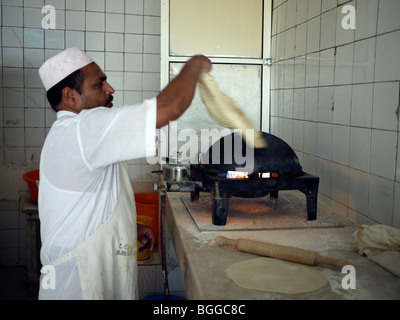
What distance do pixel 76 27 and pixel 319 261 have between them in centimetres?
338

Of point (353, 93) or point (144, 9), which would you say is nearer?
point (353, 93)

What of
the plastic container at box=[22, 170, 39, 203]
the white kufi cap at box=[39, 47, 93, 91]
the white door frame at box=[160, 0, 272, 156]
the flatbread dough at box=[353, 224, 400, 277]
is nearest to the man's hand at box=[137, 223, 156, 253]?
the white kufi cap at box=[39, 47, 93, 91]

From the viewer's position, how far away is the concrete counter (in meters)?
1.30

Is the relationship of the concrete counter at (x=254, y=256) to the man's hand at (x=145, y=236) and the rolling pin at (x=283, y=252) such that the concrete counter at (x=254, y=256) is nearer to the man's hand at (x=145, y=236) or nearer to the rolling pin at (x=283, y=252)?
the rolling pin at (x=283, y=252)

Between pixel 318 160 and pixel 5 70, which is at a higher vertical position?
pixel 5 70

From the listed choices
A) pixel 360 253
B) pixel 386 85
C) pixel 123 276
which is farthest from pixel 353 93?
pixel 123 276

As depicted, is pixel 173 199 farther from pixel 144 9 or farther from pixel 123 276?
pixel 144 9

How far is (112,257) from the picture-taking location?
1708 mm

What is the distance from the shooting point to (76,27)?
395 centimetres

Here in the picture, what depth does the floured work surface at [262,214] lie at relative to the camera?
1.99 metres

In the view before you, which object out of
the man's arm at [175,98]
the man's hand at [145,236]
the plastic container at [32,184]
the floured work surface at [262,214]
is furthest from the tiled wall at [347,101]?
the plastic container at [32,184]
